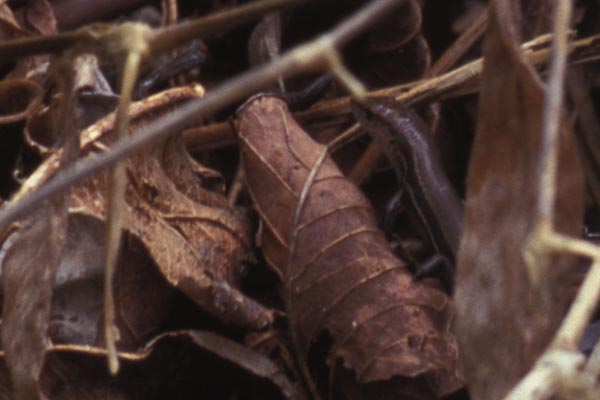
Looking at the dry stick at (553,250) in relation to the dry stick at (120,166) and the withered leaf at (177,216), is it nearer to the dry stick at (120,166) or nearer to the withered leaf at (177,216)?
the dry stick at (120,166)

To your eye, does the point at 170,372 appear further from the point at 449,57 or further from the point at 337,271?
the point at 449,57

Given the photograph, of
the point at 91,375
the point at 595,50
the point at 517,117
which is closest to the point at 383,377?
the point at 91,375

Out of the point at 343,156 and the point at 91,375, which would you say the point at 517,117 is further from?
the point at 343,156

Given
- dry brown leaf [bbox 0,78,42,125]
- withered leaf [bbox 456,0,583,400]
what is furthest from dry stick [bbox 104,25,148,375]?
dry brown leaf [bbox 0,78,42,125]

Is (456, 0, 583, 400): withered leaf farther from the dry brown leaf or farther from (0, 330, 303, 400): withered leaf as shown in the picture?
the dry brown leaf

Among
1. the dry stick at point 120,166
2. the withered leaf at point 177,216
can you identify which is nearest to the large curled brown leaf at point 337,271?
the withered leaf at point 177,216
